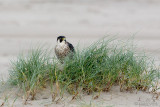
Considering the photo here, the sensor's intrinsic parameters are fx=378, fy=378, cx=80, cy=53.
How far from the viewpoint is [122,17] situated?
1641 cm

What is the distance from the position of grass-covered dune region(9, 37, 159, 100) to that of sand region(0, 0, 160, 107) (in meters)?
5.56

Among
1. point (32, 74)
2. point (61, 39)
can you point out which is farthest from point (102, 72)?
point (61, 39)

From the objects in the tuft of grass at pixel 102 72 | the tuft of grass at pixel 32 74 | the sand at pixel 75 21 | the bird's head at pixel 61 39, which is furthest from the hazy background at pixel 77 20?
the tuft of grass at pixel 102 72

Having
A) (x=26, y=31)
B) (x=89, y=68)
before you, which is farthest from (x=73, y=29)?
(x=89, y=68)

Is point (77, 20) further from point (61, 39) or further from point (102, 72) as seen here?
point (102, 72)

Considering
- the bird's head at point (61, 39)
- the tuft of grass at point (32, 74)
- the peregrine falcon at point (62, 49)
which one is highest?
the bird's head at point (61, 39)

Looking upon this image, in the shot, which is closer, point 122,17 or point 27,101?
point 27,101

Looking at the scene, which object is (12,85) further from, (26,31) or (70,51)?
(26,31)

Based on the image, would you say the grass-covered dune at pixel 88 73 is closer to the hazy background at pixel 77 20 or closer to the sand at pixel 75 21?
the sand at pixel 75 21

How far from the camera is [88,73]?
409cm

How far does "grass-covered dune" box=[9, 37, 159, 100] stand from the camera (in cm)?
409

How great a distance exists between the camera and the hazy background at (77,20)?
13.6m

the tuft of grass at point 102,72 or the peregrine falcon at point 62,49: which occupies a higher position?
the peregrine falcon at point 62,49

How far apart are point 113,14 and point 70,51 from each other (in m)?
11.9
